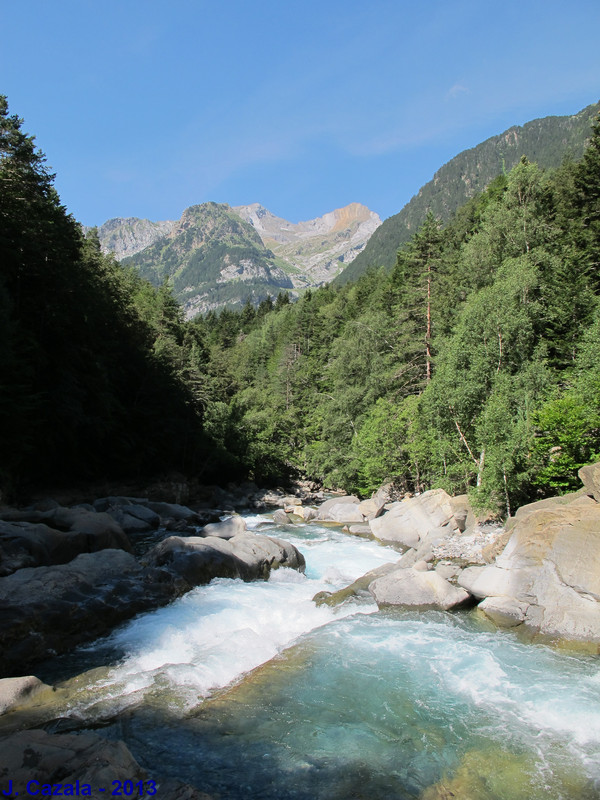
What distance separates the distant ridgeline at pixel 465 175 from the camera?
141 m

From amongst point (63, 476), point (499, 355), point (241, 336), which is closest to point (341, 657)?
point (499, 355)

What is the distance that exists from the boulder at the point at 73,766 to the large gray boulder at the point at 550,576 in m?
9.35

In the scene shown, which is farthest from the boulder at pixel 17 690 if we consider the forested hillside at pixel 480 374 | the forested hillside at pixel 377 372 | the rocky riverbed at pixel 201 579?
the forested hillside at pixel 480 374

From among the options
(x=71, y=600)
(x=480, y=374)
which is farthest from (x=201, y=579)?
(x=480, y=374)

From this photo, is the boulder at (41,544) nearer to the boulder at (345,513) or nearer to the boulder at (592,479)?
the boulder at (345,513)

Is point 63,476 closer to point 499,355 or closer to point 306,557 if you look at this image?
point 306,557

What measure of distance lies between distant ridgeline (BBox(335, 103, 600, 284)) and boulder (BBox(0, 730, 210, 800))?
446 ft

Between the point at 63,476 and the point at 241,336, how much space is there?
71367 millimetres

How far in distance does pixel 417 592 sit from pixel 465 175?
173 metres

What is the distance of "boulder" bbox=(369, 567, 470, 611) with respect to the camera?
12.7 meters

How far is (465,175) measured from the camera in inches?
6127

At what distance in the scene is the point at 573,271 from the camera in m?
25.2

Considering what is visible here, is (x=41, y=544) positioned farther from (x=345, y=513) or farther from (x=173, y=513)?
(x=345, y=513)

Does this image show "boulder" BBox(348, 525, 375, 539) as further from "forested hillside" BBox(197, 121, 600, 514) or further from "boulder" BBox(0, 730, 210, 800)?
"boulder" BBox(0, 730, 210, 800)
